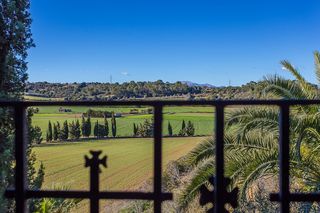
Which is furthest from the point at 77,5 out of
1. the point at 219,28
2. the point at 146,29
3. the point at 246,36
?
the point at 246,36

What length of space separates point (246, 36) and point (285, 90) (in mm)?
29308

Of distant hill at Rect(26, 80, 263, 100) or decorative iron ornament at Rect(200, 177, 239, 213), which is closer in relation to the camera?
decorative iron ornament at Rect(200, 177, 239, 213)

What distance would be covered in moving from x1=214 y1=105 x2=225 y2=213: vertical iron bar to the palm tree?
5.16 meters

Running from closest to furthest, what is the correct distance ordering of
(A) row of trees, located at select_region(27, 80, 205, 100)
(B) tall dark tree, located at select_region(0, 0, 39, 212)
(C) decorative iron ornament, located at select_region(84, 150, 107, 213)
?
(C) decorative iron ornament, located at select_region(84, 150, 107, 213), (B) tall dark tree, located at select_region(0, 0, 39, 212), (A) row of trees, located at select_region(27, 80, 205, 100)

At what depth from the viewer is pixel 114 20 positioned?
34406mm

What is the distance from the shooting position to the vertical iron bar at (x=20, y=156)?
1697 mm

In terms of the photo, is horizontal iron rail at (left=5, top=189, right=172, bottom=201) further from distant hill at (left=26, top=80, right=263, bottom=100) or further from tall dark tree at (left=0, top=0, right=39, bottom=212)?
tall dark tree at (left=0, top=0, right=39, bottom=212)

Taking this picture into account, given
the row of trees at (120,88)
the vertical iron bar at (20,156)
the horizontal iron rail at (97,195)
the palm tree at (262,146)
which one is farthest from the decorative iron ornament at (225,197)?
the row of trees at (120,88)

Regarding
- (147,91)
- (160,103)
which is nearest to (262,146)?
(147,91)

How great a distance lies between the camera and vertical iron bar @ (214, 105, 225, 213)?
1.63 m

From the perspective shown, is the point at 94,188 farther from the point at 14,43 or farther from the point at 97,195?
the point at 14,43

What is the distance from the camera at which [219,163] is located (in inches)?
65.0

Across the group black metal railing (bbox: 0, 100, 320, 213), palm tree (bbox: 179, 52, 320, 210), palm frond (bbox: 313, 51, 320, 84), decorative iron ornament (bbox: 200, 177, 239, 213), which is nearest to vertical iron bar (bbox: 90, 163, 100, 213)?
black metal railing (bbox: 0, 100, 320, 213)

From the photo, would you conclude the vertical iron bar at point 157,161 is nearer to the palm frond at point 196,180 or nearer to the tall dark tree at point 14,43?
the tall dark tree at point 14,43
